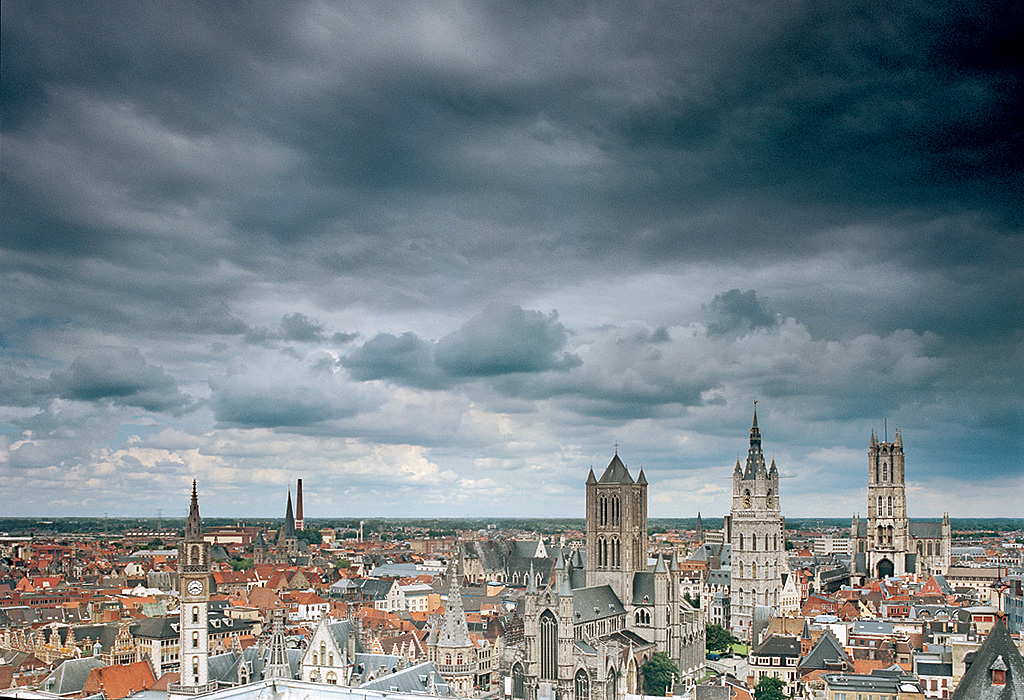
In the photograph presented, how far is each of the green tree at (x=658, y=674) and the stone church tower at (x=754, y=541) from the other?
26.7ft

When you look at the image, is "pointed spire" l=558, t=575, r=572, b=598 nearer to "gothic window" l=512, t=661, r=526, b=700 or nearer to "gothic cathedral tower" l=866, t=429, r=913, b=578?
"gothic window" l=512, t=661, r=526, b=700

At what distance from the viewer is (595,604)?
69.4 feet

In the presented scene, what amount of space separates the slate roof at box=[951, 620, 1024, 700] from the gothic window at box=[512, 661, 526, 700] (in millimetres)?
Result: 10560

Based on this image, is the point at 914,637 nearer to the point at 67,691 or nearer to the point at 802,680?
the point at 802,680

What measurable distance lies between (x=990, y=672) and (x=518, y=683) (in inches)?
446

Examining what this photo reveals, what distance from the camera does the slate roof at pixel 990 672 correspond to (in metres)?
8.65

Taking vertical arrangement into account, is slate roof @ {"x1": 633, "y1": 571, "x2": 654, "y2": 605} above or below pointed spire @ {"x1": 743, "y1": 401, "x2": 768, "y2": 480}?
below

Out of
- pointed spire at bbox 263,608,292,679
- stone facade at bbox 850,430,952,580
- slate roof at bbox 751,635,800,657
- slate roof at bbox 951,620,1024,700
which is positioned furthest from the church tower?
stone facade at bbox 850,430,952,580

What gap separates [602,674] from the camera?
1817 cm

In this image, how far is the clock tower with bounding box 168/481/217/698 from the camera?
1327 cm

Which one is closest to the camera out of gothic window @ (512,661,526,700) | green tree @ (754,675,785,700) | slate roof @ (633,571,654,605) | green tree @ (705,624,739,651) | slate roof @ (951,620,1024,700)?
slate roof @ (951,620,1024,700)

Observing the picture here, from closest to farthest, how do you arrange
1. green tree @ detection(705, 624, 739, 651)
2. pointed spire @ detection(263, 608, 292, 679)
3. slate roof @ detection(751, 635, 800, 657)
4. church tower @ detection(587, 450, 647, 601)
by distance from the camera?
pointed spire @ detection(263, 608, 292, 679)
slate roof @ detection(751, 635, 800, 657)
church tower @ detection(587, 450, 647, 601)
green tree @ detection(705, 624, 739, 651)

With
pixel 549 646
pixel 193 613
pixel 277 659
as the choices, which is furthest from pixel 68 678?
pixel 549 646

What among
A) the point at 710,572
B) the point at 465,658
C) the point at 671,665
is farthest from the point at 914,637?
the point at 710,572
